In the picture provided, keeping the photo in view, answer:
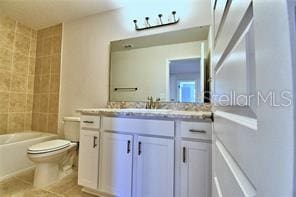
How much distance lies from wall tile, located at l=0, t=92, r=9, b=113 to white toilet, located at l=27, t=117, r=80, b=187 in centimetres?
113

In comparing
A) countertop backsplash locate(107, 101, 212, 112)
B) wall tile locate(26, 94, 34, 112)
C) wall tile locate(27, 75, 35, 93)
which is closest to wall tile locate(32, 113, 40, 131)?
wall tile locate(26, 94, 34, 112)

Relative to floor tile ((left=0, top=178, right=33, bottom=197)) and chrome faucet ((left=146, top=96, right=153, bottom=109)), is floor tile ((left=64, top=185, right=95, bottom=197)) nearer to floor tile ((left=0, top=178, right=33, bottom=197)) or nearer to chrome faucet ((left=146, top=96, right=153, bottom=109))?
floor tile ((left=0, top=178, right=33, bottom=197))

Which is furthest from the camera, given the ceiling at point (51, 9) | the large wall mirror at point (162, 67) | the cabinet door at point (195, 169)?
the ceiling at point (51, 9)

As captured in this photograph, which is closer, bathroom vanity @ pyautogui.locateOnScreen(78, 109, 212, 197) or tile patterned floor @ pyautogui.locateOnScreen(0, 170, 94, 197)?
bathroom vanity @ pyautogui.locateOnScreen(78, 109, 212, 197)

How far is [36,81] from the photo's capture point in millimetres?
2943

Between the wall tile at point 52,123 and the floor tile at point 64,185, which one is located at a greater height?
the wall tile at point 52,123

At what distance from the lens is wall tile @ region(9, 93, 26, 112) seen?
2.65 meters

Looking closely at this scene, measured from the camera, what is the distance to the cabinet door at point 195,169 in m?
1.20

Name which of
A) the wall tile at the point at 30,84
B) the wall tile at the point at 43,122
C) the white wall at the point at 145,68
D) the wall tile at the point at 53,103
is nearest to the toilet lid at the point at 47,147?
the white wall at the point at 145,68

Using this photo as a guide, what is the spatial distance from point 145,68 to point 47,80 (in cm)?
180

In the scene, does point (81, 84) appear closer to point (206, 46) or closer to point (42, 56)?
point (42, 56)

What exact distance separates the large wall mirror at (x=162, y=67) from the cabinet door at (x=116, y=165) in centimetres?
72

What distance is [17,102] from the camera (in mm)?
2744

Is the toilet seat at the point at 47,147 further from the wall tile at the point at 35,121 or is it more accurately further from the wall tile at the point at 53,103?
the wall tile at the point at 35,121
